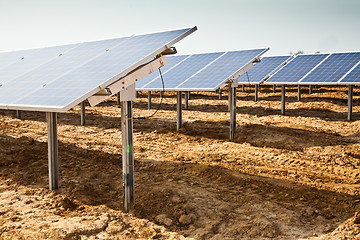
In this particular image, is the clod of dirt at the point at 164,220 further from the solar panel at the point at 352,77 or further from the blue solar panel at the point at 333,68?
the blue solar panel at the point at 333,68

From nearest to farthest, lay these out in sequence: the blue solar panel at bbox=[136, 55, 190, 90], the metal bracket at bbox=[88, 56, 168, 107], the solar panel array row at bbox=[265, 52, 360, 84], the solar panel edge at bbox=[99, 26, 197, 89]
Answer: the solar panel edge at bbox=[99, 26, 197, 89]
the metal bracket at bbox=[88, 56, 168, 107]
the blue solar panel at bbox=[136, 55, 190, 90]
the solar panel array row at bbox=[265, 52, 360, 84]

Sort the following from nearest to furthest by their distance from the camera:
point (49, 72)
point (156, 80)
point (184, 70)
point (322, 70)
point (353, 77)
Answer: point (49, 72) < point (184, 70) < point (156, 80) < point (353, 77) < point (322, 70)

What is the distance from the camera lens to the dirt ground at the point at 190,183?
Answer: 7.16m

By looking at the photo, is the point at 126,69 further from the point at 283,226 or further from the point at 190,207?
the point at 283,226

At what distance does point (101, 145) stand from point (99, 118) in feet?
25.5

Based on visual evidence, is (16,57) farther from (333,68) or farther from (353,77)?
(333,68)

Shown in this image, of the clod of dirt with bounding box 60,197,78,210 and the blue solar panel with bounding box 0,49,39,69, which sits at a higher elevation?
the blue solar panel with bounding box 0,49,39,69

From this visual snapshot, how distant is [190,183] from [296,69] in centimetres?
1593

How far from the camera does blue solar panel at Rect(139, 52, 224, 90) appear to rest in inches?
658

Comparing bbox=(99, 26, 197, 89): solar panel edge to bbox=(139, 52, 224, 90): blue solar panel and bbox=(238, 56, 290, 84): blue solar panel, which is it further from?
bbox=(238, 56, 290, 84): blue solar panel

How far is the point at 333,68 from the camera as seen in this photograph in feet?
71.1

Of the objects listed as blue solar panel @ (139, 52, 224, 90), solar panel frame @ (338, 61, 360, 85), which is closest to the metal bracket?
blue solar panel @ (139, 52, 224, 90)

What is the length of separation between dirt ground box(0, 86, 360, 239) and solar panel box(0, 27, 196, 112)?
247cm

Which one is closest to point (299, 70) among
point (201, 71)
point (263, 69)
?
point (263, 69)
